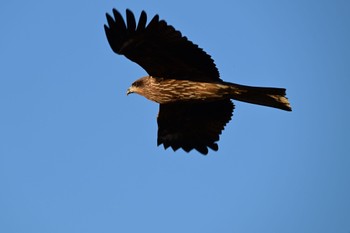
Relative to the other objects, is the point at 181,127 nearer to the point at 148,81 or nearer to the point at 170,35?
the point at 148,81

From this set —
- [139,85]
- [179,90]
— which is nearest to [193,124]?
[179,90]

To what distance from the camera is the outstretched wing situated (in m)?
9.42

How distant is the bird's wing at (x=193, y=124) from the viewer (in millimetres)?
10977

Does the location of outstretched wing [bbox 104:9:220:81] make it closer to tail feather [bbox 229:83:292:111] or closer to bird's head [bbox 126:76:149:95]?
bird's head [bbox 126:76:149:95]

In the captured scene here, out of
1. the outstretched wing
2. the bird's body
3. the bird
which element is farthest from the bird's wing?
the outstretched wing

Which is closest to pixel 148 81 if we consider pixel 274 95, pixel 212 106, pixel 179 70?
pixel 179 70

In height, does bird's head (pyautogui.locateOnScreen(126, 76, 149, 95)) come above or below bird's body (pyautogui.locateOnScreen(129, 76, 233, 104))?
above

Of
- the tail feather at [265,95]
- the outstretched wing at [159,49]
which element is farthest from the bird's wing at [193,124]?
the tail feather at [265,95]

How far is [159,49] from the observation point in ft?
31.8

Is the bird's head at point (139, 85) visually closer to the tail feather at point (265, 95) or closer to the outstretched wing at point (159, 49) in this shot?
the outstretched wing at point (159, 49)

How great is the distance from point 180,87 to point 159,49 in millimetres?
845

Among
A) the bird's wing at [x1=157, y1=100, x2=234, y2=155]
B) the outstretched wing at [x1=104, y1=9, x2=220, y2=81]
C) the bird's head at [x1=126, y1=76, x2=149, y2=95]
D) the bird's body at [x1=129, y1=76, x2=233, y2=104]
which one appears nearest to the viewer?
the outstretched wing at [x1=104, y1=9, x2=220, y2=81]

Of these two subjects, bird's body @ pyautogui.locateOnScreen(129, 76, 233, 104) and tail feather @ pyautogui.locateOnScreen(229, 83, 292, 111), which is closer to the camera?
tail feather @ pyautogui.locateOnScreen(229, 83, 292, 111)

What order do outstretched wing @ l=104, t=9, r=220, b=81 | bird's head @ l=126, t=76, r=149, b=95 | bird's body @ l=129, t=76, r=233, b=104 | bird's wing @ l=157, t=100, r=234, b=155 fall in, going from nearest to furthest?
outstretched wing @ l=104, t=9, r=220, b=81 → bird's body @ l=129, t=76, r=233, b=104 → bird's head @ l=126, t=76, r=149, b=95 → bird's wing @ l=157, t=100, r=234, b=155
